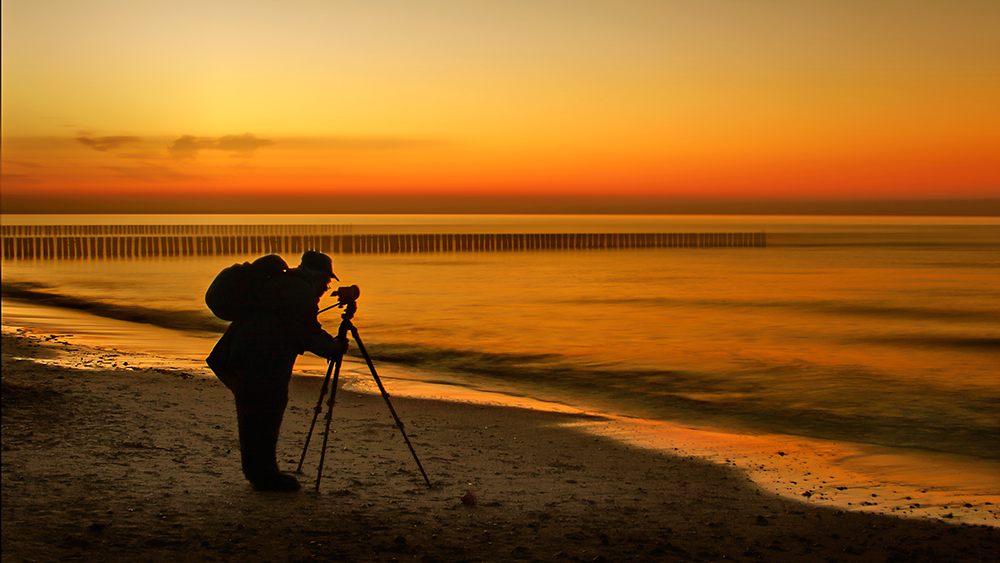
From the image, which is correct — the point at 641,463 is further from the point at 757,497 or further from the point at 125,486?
the point at 125,486

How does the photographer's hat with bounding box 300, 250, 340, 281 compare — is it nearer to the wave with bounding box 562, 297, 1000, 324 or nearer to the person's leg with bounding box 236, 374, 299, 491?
the person's leg with bounding box 236, 374, 299, 491

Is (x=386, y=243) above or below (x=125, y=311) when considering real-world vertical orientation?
above

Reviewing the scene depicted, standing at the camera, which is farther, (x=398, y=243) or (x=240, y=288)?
(x=398, y=243)

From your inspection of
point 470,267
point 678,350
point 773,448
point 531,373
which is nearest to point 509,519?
point 773,448

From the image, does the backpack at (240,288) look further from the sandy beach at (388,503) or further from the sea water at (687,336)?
the sea water at (687,336)

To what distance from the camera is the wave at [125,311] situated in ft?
71.3

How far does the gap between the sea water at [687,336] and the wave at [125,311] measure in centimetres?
→ 9

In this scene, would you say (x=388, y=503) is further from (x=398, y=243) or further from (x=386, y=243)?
(x=386, y=243)

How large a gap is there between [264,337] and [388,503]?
1.35m

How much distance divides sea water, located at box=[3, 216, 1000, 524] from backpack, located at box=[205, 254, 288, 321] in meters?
6.53

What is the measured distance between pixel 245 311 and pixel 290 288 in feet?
1.08

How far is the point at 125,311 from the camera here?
24906mm

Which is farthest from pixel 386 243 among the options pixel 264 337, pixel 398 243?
pixel 264 337

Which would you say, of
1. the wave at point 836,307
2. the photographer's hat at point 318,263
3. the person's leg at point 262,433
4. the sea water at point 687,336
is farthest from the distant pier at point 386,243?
the photographer's hat at point 318,263
